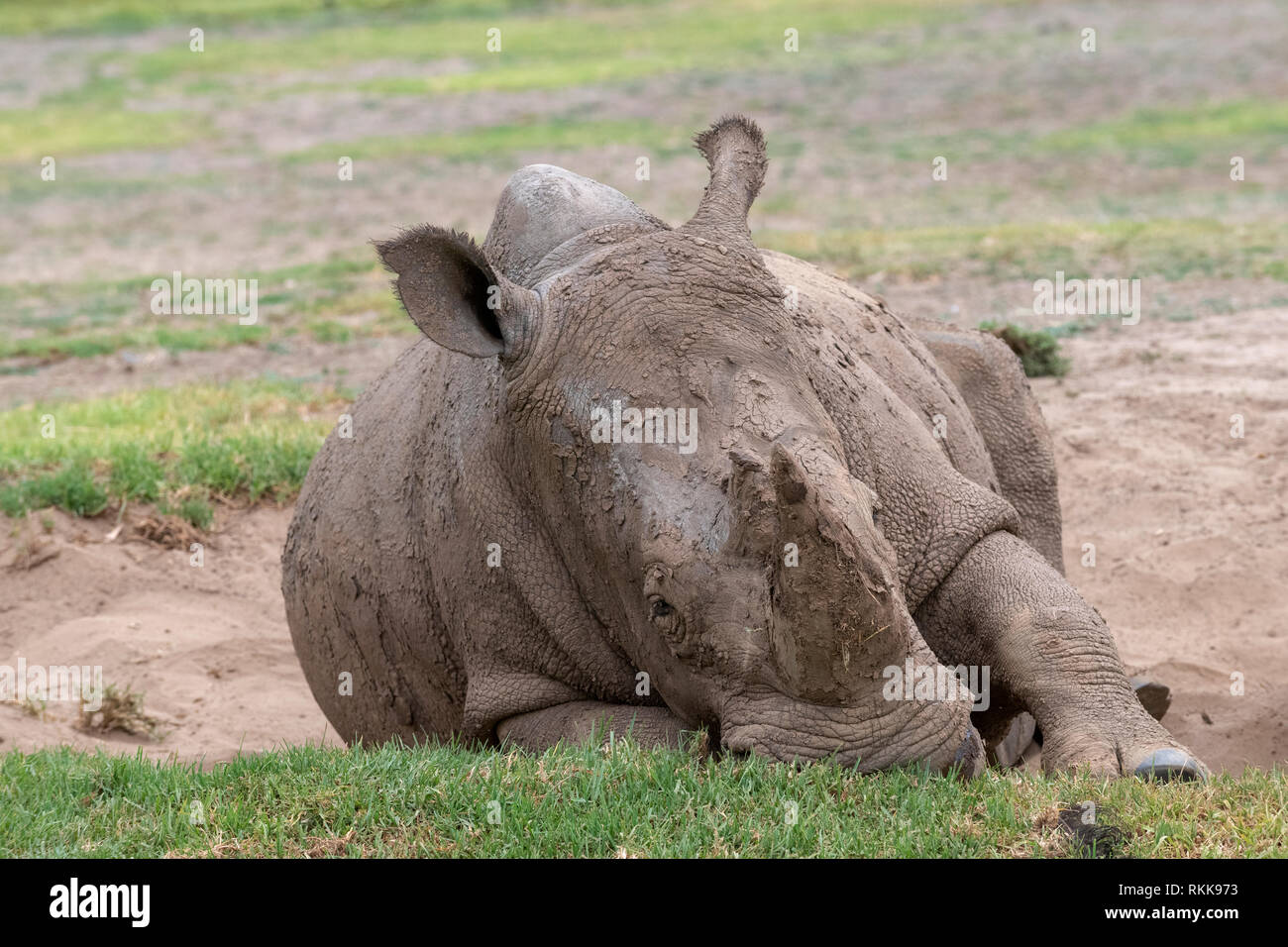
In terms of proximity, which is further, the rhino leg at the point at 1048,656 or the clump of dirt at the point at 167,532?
the clump of dirt at the point at 167,532

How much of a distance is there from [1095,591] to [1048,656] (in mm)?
3369

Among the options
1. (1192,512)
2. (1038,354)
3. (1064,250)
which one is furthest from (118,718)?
(1064,250)

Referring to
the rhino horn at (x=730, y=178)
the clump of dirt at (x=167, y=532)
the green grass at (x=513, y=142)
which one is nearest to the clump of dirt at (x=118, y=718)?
the clump of dirt at (x=167, y=532)

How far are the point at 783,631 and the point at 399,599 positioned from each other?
2.12 m

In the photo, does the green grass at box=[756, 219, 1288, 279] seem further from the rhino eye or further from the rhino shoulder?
the rhino eye

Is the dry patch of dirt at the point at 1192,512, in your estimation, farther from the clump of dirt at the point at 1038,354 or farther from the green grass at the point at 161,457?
the green grass at the point at 161,457

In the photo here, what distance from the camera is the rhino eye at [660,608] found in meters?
4.41

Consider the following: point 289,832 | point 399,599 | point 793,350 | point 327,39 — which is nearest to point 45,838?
point 289,832

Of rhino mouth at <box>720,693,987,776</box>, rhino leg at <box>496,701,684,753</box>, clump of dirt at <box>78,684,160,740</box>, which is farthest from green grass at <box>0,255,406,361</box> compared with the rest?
rhino mouth at <box>720,693,987,776</box>

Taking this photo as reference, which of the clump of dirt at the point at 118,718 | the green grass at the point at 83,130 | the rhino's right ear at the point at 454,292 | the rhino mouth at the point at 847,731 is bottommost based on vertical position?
the clump of dirt at the point at 118,718

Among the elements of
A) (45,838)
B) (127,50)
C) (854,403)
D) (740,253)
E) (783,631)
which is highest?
(127,50)

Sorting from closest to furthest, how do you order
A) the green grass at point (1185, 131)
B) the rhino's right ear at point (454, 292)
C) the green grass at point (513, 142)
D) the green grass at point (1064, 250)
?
the rhino's right ear at point (454, 292) → the green grass at point (1064, 250) → the green grass at point (1185, 131) → the green grass at point (513, 142)

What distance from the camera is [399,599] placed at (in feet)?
19.1
